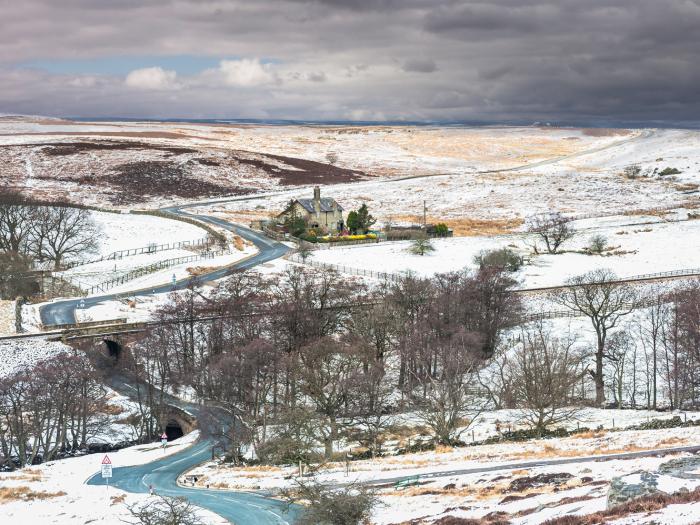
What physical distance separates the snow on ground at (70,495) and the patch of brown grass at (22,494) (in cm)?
5

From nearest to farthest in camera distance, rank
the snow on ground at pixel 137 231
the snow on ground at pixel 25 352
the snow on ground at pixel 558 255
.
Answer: the snow on ground at pixel 25 352 → the snow on ground at pixel 558 255 → the snow on ground at pixel 137 231

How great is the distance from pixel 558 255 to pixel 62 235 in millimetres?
55752

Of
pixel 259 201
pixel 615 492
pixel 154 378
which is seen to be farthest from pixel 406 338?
pixel 259 201

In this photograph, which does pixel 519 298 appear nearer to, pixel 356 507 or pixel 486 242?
pixel 486 242

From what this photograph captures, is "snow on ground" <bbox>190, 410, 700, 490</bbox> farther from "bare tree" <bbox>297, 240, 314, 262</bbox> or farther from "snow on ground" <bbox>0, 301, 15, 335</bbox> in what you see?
"bare tree" <bbox>297, 240, 314, 262</bbox>

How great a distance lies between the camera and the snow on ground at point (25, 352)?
190ft

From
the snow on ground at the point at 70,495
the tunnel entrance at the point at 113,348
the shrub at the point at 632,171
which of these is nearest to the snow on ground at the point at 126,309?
the tunnel entrance at the point at 113,348

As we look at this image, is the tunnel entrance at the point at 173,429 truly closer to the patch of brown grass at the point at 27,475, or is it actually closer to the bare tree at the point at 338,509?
the patch of brown grass at the point at 27,475

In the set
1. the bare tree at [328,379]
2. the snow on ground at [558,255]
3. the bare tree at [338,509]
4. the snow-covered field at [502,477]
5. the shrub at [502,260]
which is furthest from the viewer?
the snow on ground at [558,255]

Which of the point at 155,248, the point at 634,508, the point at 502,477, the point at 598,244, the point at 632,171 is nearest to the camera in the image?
the point at 634,508

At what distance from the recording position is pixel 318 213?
110 metres

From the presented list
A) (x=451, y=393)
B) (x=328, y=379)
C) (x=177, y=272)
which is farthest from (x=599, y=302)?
(x=177, y=272)

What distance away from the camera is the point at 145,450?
50.5m

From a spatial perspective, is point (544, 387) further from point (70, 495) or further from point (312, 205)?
point (312, 205)
